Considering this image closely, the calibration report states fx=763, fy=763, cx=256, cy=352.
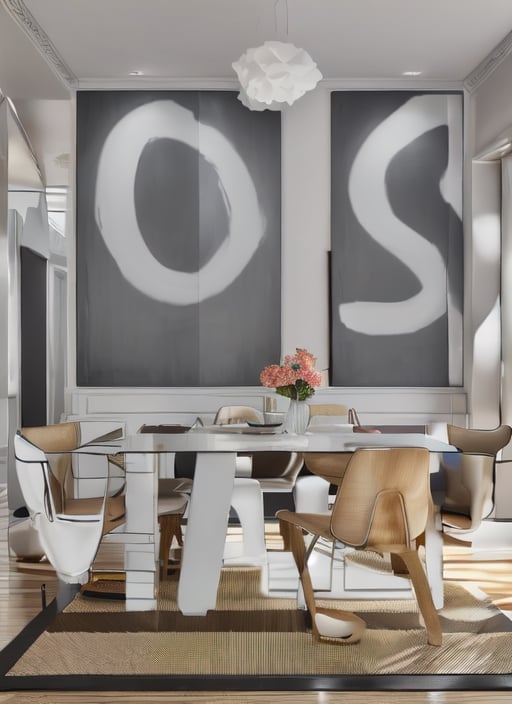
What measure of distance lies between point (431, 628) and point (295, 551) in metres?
0.69

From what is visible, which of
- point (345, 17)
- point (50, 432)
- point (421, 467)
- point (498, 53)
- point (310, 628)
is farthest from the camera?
point (498, 53)

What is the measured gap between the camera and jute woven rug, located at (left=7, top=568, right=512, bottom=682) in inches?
120

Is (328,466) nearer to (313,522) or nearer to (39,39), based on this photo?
(313,522)

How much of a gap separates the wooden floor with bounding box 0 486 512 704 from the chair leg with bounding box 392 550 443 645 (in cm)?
48

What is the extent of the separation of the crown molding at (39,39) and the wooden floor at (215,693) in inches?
115

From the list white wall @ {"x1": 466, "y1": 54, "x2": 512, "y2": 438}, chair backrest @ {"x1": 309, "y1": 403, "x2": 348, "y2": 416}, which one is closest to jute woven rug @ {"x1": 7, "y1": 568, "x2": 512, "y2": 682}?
chair backrest @ {"x1": 309, "y1": 403, "x2": 348, "y2": 416}

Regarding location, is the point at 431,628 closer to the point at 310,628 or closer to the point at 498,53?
the point at 310,628

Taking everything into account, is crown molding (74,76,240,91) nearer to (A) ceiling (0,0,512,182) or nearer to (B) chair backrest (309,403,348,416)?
(A) ceiling (0,0,512,182)

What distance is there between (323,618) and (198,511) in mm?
787

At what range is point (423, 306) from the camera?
6.20 meters

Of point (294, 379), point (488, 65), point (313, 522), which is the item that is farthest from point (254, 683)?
point (488, 65)

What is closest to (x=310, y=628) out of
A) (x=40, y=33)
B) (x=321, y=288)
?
(x=321, y=288)

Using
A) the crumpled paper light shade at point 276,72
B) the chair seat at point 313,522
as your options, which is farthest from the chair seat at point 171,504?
the crumpled paper light shade at point 276,72

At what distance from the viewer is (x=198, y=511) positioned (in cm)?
365
